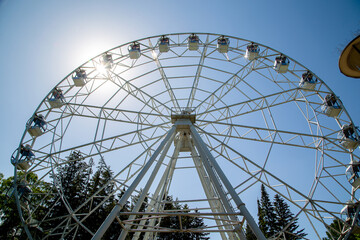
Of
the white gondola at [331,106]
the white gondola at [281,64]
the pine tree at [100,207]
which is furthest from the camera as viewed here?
the pine tree at [100,207]

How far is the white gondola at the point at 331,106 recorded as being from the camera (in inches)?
571

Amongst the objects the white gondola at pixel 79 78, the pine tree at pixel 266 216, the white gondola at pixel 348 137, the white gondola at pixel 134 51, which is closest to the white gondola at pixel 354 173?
the white gondola at pixel 348 137

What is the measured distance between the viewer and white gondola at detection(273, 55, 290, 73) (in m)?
15.6

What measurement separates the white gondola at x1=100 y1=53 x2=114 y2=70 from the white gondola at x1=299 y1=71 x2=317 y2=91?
12189 mm

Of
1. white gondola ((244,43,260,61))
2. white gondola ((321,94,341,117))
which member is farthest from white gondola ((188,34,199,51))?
white gondola ((321,94,341,117))

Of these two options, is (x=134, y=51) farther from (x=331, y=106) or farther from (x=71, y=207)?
(x=71, y=207)

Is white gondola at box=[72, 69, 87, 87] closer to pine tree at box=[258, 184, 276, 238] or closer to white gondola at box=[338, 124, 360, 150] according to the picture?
white gondola at box=[338, 124, 360, 150]

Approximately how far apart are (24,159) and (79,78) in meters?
5.72

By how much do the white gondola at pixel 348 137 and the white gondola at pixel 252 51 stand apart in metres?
6.75

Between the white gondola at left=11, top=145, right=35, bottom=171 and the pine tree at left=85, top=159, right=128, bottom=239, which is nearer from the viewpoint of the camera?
the white gondola at left=11, top=145, right=35, bottom=171

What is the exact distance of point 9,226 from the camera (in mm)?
23000

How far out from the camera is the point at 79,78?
51.2 feet

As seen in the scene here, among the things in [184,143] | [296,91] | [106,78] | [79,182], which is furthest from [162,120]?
[79,182]

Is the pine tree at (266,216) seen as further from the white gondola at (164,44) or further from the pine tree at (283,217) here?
the white gondola at (164,44)
